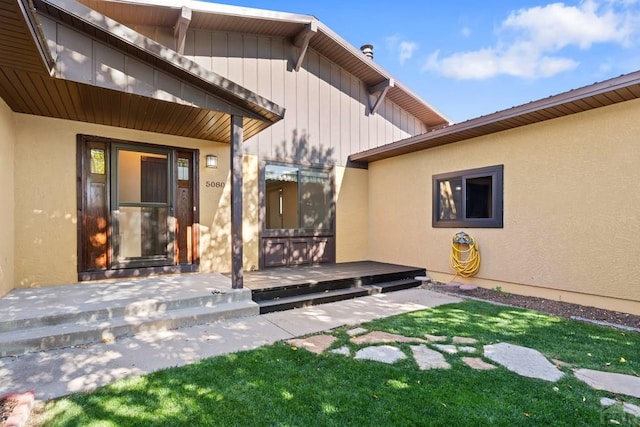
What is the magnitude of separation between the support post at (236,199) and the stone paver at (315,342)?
1.47m

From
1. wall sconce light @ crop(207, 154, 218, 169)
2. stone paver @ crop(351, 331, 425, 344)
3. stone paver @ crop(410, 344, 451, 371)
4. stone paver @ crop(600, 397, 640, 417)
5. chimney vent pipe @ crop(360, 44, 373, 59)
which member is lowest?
stone paver @ crop(351, 331, 425, 344)

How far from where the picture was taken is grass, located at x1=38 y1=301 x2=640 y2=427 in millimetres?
2031

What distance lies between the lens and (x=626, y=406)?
2.17 meters

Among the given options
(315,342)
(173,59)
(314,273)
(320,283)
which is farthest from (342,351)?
(173,59)

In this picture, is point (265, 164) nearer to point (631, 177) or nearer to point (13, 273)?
point (13, 273)

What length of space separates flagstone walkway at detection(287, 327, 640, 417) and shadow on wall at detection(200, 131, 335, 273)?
317cm

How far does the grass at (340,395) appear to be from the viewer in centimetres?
203

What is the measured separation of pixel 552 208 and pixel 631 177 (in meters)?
0.93

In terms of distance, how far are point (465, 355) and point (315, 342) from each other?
4.54ft

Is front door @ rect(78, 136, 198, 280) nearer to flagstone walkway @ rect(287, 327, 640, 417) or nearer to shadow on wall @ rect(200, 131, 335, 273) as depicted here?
shadow on wall @ rect(200, 131, 335, 273)

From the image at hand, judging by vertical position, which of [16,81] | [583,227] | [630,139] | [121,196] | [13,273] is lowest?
[13,273]

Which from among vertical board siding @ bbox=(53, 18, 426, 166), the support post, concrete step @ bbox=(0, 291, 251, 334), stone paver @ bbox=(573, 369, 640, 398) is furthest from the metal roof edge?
stone paver @ bbox=(573, 369, 640, 398)

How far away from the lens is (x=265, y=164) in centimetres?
664

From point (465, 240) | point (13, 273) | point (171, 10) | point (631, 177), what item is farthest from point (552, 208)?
point (13, 273)
